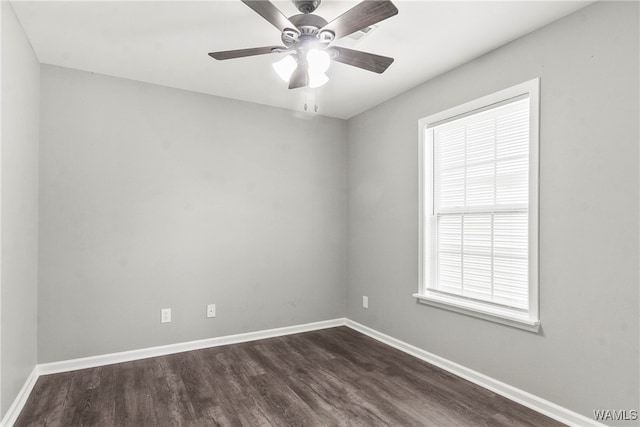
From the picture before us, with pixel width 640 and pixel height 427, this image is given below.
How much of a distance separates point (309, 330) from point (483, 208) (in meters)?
2.35

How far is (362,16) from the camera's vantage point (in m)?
1.77

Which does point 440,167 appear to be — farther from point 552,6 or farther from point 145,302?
point 145,302

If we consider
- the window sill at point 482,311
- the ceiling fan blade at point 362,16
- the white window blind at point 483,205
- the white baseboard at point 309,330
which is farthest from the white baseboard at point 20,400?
the white window blind at point 483,205

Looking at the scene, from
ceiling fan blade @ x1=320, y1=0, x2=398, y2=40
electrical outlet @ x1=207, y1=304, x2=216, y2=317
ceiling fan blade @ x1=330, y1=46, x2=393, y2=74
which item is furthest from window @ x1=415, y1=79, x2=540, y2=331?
electrical outlet @ x1=207, y1=304, x2=216, y2=317

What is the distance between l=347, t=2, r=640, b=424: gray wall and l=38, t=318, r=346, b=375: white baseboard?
1.60 metres

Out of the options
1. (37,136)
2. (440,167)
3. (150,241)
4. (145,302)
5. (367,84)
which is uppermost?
(367,84)

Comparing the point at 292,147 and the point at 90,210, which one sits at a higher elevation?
the point at 292,147

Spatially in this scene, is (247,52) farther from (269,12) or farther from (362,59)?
(362,59)

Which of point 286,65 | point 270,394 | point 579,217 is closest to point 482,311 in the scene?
point 579,217

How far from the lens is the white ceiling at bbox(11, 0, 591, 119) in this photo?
7.30 feet

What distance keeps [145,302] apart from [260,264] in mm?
1153

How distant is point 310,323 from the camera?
13.7 feet

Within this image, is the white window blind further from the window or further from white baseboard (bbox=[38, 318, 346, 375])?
white baseboard (bbox=[38, 318, 346, 375])

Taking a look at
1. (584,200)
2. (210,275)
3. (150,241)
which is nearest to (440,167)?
(584,200)
